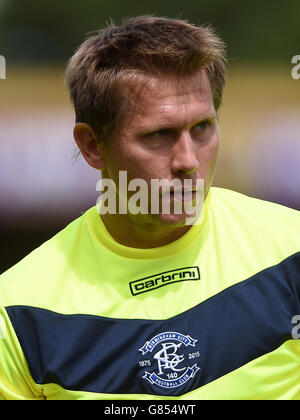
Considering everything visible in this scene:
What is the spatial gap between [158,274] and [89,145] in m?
0.41

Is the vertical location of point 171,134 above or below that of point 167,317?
above

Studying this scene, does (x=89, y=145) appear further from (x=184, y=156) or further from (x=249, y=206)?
(x=249, y=206)

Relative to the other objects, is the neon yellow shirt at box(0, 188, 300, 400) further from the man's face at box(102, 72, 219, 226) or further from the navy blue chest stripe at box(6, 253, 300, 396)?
the man's face at box(102, 72, 219, 226)

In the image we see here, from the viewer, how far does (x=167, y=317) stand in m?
1.76

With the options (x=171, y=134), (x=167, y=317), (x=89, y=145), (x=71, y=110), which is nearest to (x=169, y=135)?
(x=171, y=134)

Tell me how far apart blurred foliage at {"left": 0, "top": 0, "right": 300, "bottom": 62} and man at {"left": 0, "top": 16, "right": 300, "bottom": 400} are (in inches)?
118

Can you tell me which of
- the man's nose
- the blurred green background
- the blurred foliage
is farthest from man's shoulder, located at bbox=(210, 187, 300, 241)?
the blurred foliage

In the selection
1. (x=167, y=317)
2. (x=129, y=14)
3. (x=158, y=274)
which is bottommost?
(x=167, y=317)

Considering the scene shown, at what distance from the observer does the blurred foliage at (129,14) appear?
4.75 meters

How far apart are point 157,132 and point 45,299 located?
20.7 inches

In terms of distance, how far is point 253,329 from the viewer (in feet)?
5.66

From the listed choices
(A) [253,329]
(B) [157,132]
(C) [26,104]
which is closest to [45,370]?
(A) [253,329]

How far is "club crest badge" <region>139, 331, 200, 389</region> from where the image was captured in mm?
1721
